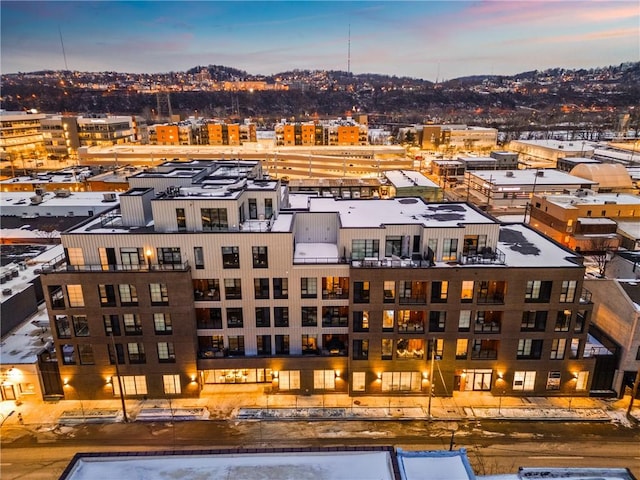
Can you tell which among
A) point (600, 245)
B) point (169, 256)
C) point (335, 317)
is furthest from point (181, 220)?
point (600, 245)

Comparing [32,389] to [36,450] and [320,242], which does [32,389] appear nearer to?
[36,450]

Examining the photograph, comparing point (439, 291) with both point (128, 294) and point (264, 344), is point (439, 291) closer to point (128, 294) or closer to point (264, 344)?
point (264, 344)

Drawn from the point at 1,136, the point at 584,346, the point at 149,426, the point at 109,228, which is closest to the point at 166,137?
the point at 1,136

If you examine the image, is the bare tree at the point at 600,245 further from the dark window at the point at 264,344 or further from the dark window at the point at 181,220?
the dark window at the point at 181,220

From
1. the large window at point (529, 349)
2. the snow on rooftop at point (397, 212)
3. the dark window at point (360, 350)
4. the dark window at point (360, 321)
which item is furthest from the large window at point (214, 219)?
the large window at point (529, 349)

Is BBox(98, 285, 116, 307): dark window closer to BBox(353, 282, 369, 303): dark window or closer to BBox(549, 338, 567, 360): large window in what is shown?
BBox(353, 282, 369, 303): dark window

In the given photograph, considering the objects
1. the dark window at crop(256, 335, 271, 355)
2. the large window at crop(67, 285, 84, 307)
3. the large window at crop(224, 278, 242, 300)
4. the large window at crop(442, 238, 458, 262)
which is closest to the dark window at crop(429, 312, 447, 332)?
the large window at crop(442, 238, 458, 262)
